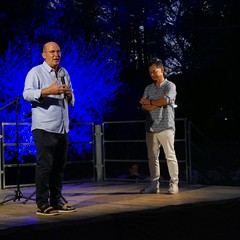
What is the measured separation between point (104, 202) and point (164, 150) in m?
1.01

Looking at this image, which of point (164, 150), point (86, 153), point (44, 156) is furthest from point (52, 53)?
point (86, 153)

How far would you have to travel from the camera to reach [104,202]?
18.6ft

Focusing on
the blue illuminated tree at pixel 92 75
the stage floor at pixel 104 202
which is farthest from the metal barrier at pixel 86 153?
the stage floor at pixel 104 202

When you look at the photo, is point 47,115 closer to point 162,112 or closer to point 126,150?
point 162,112

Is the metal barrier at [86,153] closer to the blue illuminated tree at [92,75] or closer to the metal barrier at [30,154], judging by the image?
the metal barrier at [30,154]

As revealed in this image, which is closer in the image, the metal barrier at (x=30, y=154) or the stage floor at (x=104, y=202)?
the stage floor at (x=104, y=202)

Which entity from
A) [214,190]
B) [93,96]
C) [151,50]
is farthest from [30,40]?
[214,190]

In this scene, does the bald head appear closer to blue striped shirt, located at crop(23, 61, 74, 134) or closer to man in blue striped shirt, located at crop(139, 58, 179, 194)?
blue striped shirt, located at crop(23, 61, 74, 134)

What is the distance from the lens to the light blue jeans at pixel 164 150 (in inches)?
244

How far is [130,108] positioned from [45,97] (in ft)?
50.2

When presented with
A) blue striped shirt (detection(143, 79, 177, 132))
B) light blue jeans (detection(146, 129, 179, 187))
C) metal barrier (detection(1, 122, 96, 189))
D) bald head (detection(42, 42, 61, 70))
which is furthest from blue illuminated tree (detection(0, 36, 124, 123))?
bald head (detection(42, 42, 61, 70))

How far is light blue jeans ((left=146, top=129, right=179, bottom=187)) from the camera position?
20.3 feet

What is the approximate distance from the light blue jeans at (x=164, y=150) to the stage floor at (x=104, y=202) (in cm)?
26

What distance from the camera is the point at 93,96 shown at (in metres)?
18.8
